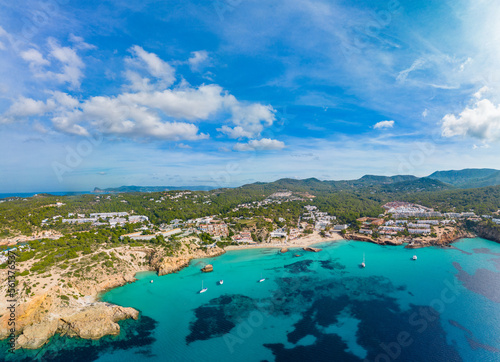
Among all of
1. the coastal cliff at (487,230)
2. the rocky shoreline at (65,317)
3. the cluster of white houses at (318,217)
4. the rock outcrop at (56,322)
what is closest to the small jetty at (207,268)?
the rocky shoreline at (65,317)

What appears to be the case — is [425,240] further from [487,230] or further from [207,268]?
[207,268]

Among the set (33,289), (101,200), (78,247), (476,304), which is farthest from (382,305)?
(101,200)

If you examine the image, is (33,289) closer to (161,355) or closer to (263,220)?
(161,355)

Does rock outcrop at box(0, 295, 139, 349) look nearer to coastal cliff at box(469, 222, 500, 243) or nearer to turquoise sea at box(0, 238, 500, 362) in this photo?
turquoise sea at box(0, 238, 500, 362)

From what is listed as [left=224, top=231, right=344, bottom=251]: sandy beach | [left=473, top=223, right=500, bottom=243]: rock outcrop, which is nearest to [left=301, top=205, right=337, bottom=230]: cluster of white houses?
[left=224, top=231, right=344, bottom=251]: sandy beach

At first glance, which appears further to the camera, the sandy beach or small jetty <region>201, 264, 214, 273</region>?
the sandy beach

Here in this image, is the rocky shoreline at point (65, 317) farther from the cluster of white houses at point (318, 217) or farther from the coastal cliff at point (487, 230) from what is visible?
the coastal cliff at point (487, 230)
